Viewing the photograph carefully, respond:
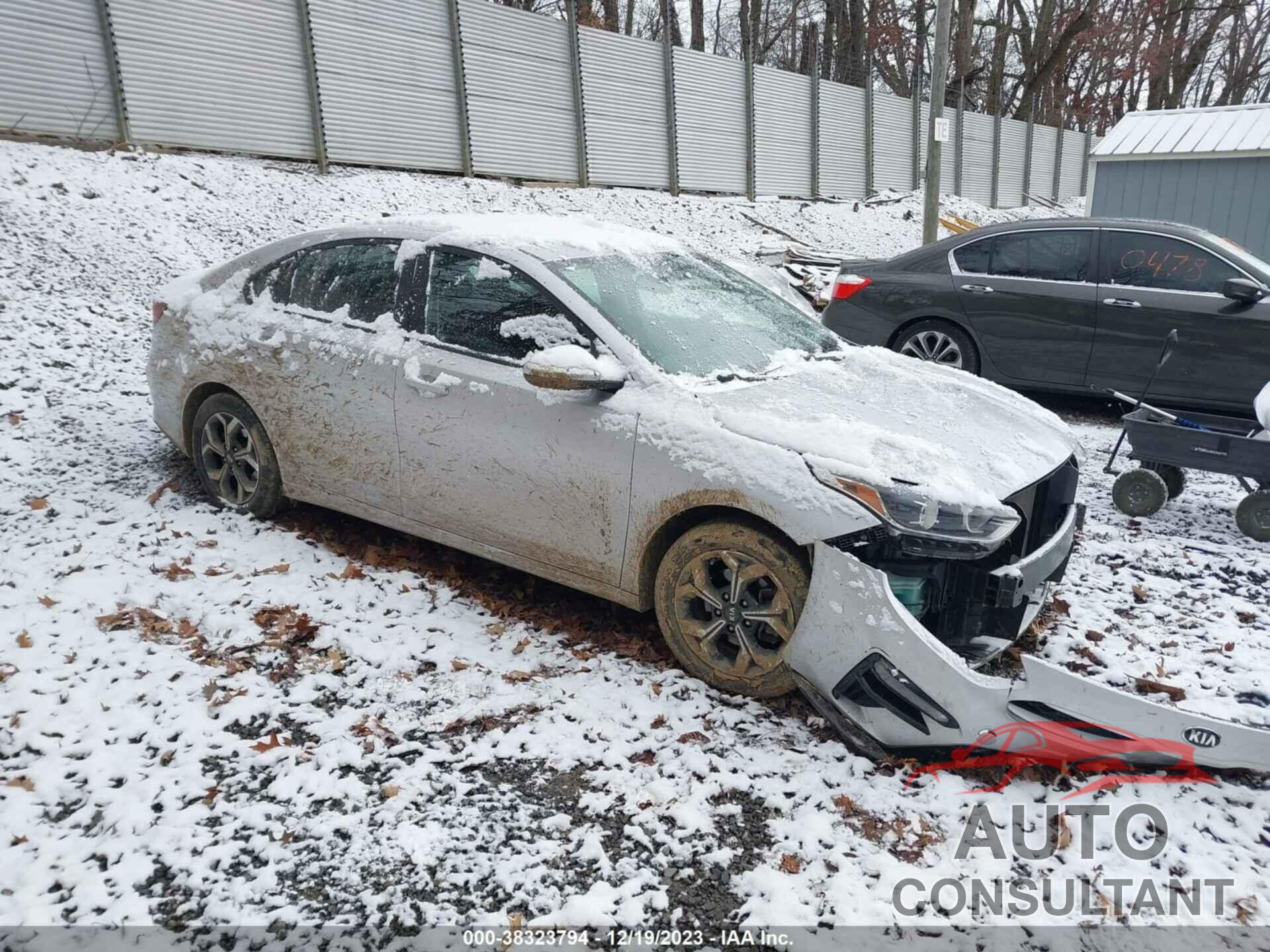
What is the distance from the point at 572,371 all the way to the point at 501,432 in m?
0.52

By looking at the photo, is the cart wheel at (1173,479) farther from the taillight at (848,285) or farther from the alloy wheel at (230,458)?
the alloy wheel at (230,458)

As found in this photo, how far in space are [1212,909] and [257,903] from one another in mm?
2636

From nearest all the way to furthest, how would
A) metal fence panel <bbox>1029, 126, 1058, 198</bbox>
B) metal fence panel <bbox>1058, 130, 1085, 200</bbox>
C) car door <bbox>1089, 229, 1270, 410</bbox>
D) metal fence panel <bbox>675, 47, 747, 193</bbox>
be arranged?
car door <bbox>1089, 229, 1270, 410</bbox>
metal fence panel <bbox>675, 47, 747, 193</bbox>
metal fence panel <bbox>1029, 126, 1058, 198</bbox>
metal fence panel <bbox>1058, 130, 1085, 200</bbox>

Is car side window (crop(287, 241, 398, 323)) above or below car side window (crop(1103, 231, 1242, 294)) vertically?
above

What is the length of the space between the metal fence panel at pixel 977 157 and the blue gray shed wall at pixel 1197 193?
40.9ft

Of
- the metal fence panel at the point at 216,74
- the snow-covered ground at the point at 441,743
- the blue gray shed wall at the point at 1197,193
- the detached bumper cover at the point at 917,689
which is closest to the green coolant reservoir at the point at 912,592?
the detached bumper cover at the point at 917,689

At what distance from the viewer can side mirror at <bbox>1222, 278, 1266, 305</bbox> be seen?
649 centimetres

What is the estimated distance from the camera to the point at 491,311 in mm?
3957

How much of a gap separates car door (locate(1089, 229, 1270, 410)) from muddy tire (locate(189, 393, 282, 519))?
20.0 feet

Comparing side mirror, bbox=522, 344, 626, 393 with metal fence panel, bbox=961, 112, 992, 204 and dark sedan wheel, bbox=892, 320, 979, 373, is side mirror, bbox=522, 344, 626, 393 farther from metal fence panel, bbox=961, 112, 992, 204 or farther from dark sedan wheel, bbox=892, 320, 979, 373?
metal fence panel, bbox=961, 112, 992, 204

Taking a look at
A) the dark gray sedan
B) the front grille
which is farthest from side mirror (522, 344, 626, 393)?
the dark gray sedan

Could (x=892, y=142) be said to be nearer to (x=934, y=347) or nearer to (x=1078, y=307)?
(x=934, y=347)

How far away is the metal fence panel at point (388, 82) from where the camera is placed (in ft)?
40.5

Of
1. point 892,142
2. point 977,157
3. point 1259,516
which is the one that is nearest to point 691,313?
point 1259,516
